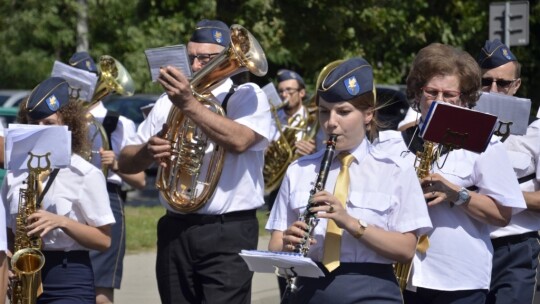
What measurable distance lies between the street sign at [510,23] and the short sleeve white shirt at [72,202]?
863cm

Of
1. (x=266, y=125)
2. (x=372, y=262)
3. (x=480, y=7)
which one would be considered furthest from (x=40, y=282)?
(x=480, y=7)

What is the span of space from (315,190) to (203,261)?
175 cm

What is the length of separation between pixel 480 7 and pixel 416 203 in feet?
61.8

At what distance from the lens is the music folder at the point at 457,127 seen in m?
4.79

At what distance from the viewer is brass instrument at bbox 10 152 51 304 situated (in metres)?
5.37

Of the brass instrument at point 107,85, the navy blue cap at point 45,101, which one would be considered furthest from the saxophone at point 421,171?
the brass instrument at point 107,85

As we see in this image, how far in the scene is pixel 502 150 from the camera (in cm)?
519

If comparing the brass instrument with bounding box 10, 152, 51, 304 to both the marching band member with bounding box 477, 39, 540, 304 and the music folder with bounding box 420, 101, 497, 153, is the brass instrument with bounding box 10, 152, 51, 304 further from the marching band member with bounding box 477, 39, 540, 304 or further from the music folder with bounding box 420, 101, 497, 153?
the marching band member with bounding box 477, 39, 540, 304

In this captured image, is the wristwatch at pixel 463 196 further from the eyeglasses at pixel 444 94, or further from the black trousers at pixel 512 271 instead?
the black trousers at pixel 512 271

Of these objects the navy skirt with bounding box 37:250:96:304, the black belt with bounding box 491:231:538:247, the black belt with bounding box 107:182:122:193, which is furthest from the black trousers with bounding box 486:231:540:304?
the black belt with bounding box 107:182:122:193

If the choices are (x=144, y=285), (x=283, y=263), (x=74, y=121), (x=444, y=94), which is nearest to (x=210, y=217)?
(x=74, y=121)

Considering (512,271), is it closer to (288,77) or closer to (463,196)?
(463,196)

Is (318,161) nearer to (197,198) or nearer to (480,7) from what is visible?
(197,198)

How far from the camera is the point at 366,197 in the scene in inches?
176
